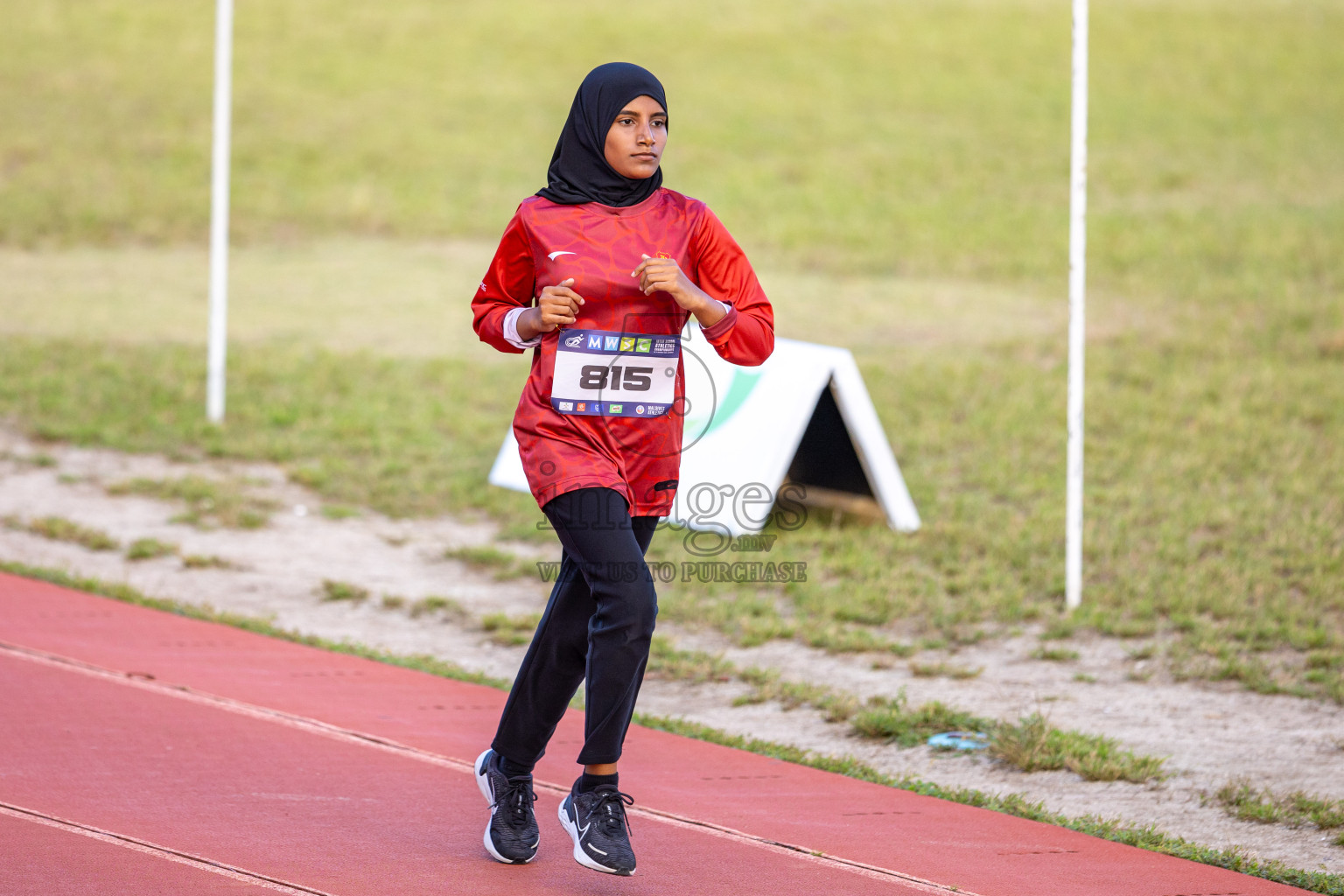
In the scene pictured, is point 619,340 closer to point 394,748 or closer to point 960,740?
point 394,748

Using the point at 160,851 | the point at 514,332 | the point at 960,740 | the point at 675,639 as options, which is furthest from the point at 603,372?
the point at 675,639

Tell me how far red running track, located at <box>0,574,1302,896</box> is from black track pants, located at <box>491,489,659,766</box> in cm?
43

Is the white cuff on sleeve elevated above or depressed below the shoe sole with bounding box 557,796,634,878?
above

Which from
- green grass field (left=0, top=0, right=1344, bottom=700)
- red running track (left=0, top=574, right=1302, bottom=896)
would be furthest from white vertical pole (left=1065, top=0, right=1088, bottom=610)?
red running track (left=0, top=574, right=1302, bottom=896)

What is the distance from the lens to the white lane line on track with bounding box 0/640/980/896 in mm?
4082

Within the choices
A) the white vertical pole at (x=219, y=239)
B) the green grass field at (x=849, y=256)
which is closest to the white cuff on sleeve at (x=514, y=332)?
the green grass field at (x=849, y=256)

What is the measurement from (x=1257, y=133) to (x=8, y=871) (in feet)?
90.5

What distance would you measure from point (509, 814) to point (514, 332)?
1274 mm

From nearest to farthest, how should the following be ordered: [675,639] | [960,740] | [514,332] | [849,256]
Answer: [514,332], [960,740], [675,639], [849,256]

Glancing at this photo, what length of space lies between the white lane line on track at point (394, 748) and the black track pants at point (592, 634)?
567 millimetres

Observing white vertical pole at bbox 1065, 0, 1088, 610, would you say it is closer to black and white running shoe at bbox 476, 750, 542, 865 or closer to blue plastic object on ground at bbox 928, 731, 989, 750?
blue plastic object on ground at bbox 928, 731, 989, 750

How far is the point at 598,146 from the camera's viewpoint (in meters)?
3.69

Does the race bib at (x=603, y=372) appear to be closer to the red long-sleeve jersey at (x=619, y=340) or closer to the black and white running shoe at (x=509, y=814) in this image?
the red long-sleeve jersey at (x=619, y=340)

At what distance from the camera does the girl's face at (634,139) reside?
145 inches
